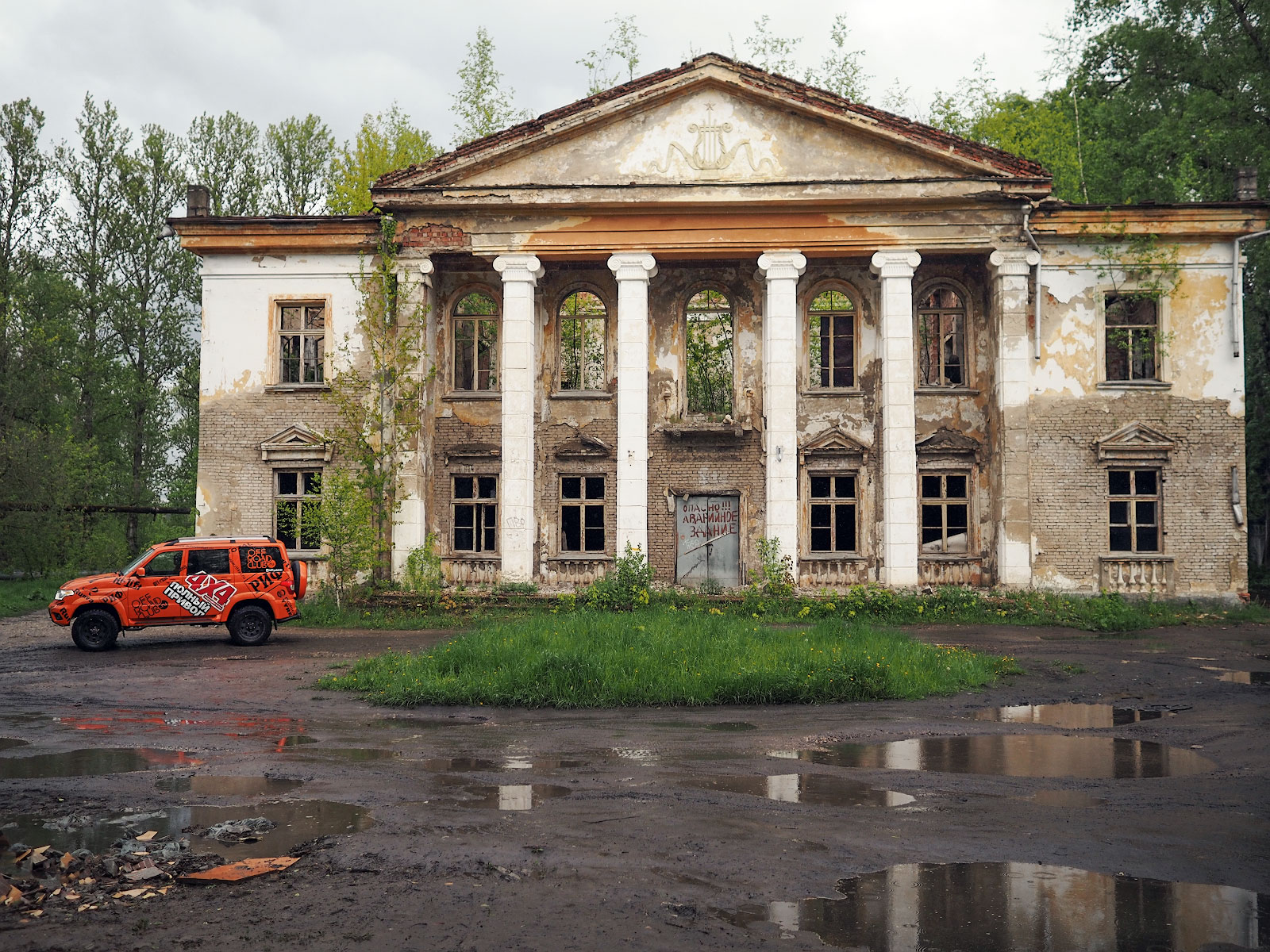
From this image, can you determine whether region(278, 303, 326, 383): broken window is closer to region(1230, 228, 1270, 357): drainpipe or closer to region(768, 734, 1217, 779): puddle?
region(768, 734, 1217, 779): puddle

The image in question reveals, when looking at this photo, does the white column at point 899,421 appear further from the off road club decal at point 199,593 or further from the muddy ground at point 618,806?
the off road club decal at point 199,593

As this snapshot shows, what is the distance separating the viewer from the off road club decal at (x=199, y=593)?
1702cm

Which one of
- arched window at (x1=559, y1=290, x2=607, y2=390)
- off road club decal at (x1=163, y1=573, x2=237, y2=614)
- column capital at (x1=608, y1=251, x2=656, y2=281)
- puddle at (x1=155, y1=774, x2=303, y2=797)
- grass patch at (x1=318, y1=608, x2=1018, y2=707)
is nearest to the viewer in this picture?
puddle at (x1=155, y1=774, x2=303, y2=797)

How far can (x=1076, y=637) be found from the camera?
17.5 metres

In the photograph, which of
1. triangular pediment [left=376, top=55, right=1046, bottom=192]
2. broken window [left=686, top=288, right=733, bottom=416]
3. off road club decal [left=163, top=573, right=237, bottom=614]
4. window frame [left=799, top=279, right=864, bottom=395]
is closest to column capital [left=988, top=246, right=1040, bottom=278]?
triangular pediment [left=376, top=55, right=1046, bottom=192]

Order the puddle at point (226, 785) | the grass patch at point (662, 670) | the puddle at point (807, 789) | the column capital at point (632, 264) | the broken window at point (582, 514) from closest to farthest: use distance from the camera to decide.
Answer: the puddle at point (807, 789), the puddle at point (226, 785), the grass patch at point (662, 670), the column capital at point (632, 264), the broken window at point (582, 514)

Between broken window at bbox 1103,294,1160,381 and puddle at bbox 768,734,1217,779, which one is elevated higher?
broken window at bbox 1103,294,1160,381

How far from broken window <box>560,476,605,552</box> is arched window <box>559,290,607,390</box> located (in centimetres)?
219

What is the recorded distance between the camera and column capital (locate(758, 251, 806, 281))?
2177 centimetres

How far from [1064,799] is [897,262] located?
636 inches

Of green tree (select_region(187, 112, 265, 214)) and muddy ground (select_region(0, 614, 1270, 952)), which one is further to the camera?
green tree (select_region(187, 112, 265, 214))

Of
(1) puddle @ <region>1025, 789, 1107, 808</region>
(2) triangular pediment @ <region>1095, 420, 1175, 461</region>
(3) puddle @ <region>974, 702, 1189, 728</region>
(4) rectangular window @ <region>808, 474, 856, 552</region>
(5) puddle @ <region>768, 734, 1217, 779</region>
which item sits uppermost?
(2) triangular pediment @ <region>1095, 420, 1175, 461</region>

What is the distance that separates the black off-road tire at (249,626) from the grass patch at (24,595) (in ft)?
25.5

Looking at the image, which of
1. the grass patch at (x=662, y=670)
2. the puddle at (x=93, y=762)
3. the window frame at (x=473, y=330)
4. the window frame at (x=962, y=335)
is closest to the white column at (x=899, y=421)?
the window frame at (x=962, y=335)
